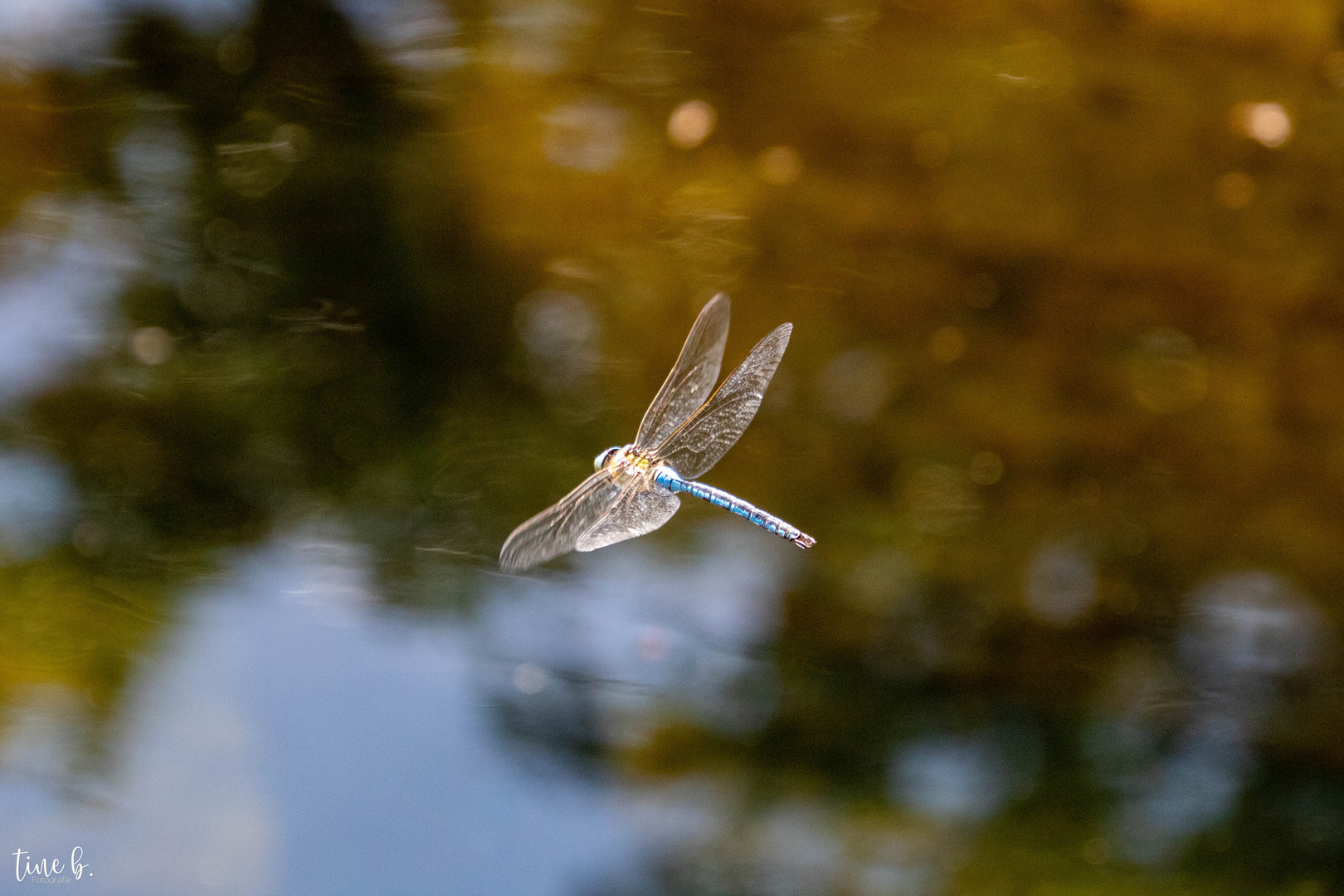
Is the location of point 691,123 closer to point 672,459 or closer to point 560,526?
point 672,459

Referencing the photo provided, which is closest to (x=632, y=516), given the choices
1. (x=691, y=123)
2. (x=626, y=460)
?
(x=626, y=460)

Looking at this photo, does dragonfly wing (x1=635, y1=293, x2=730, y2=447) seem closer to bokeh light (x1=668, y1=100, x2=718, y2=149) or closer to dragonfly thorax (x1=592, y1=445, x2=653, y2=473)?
dragonfly thorax (x1=592, y1=445, x2=653, y2=473)

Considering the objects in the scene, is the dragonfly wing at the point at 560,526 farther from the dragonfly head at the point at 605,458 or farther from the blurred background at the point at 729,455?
the blurred background at the point at 729,455

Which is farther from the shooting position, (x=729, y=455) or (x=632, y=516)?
(x=729, y=455)

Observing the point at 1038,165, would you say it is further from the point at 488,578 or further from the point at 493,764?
the point at 493,764

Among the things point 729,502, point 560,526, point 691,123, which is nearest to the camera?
point 560,526

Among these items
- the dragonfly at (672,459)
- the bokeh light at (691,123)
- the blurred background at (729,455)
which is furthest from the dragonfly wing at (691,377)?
the bokeh light at (691,123)

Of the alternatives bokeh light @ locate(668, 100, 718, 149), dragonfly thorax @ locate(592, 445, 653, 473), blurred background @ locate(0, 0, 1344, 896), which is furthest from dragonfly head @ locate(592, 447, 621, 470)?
bokeh light @ locate(668, 100, 718, 149)
